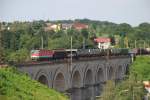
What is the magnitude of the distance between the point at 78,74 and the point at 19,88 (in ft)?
50.9

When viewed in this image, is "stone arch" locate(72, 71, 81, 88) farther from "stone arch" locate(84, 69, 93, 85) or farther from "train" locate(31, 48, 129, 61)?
"stone arch" locate(84, 69, 93, 85)

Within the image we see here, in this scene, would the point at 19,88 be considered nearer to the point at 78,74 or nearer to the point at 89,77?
the point at 78,74

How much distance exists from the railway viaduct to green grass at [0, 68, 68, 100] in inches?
92.5

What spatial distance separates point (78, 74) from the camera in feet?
120

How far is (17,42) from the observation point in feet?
185

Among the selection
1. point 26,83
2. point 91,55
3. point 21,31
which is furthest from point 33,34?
point 26,83

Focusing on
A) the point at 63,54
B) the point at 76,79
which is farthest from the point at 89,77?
the point at 63,54

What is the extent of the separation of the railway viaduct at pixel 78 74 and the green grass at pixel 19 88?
235cm

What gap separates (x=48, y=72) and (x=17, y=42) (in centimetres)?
2744

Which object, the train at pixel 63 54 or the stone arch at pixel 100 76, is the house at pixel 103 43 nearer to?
the train at pixel 63 54

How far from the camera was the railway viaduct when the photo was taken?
28.7 m

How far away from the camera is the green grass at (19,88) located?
1941cm

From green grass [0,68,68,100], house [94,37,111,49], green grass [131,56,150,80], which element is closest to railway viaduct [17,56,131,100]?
green grass [0,68,68,100]

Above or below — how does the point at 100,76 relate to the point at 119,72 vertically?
above
